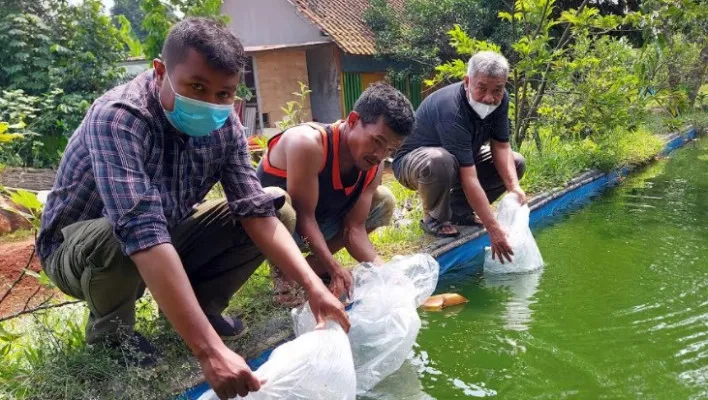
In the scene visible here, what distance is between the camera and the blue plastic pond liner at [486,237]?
2232mm

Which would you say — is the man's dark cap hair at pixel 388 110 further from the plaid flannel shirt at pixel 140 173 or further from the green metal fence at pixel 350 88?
the green metal fence at pixel 350 88

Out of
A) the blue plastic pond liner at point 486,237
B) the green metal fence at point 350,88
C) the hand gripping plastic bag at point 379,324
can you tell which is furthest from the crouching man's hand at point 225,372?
the green metal fence at point 350,88

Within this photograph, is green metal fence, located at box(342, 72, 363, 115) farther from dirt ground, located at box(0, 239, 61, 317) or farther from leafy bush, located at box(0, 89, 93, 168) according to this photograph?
dirt ground, located at box(0, 239, 61, 317)

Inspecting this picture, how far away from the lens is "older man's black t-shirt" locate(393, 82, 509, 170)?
11.3ft

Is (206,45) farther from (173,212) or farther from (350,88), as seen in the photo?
(350,88)

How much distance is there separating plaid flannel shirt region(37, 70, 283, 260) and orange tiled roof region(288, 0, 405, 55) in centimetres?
941

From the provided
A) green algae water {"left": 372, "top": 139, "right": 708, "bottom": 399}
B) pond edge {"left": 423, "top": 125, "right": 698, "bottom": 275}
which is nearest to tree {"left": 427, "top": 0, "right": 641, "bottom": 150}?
pond edge {"left": 423, "top": 125, "right": 698, "bottom": 275}

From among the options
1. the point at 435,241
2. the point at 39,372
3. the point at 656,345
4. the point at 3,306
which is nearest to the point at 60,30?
the point at 3,306

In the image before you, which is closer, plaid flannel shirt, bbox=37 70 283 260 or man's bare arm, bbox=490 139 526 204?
plaid flannel shirt, bbox=37 70 283 260

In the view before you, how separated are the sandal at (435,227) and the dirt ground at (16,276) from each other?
2.47 metres

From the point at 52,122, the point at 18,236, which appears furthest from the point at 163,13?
the point at 52,122

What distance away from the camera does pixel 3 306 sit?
12.1 feet

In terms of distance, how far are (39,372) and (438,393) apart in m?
1.41

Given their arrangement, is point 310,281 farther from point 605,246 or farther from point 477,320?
point 605,246
